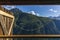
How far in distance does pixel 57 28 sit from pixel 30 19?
0.40 m

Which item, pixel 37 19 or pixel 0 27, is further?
pixel 0 27

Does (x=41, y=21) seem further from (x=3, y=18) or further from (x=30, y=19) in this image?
(x=3, y=18)

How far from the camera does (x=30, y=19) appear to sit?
196 centimetres

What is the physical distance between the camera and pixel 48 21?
1896 mm

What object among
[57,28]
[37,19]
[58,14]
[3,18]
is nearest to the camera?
[58,14]
